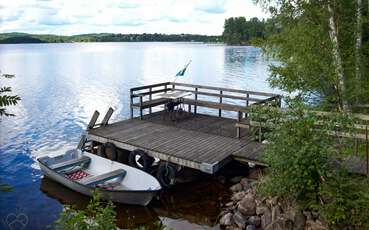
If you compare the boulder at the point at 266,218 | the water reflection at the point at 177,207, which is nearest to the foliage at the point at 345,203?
the boulder at the point at 266,218

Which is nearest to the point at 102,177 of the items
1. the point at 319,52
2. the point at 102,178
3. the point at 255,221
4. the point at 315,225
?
the point at 102,178

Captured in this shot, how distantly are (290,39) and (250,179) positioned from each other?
3738 millimetres

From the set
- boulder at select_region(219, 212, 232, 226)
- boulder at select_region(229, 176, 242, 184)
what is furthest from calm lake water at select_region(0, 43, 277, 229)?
boulder at select_region(229, 176, 242, 184)

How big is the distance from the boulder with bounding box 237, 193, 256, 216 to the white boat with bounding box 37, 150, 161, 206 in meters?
2.03

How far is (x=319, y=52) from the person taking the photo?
8867 mm

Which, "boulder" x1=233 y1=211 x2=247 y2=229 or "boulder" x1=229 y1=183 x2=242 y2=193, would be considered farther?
"boulder" x1=229 y1=183 x2=242 y2=193

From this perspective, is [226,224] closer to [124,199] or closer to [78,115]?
[124,199]

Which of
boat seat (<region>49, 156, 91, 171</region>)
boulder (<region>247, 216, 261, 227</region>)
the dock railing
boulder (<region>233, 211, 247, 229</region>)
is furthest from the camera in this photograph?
the dock railing

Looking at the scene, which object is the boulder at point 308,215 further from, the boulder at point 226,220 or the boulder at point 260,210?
the boulder at point 226,220

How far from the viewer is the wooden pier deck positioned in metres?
9.25

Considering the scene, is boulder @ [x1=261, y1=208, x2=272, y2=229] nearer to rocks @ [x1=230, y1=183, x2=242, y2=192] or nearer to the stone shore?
the stone shore

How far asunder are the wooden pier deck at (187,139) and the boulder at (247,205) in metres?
1.16

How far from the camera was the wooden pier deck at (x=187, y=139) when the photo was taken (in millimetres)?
9247

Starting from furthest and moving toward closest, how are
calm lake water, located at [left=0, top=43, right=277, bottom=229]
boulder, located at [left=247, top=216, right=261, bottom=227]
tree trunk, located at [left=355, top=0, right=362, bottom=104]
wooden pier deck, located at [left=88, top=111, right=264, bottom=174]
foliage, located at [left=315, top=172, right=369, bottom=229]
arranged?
wooden pier deck, located at [left=88, top=111, right=264, bottom=174]
calm lake water, located at [left=0, top=43, right=277, bottom=229]
tree trunk, located at [left=355, top=0, right=362, bottom=104]
boulder, located at [left=247, top=216, right=261, bottom=227]
foliage, located at [left=315, top=172, right=369, bottom=229]
